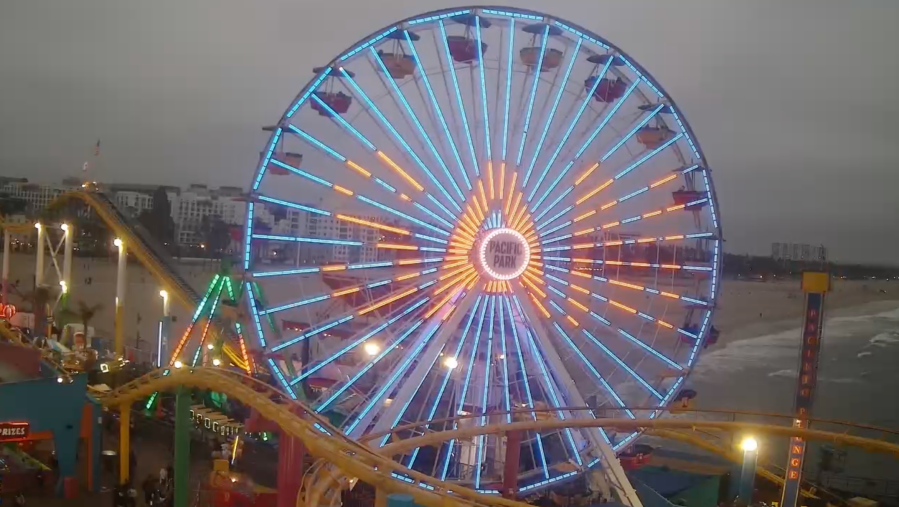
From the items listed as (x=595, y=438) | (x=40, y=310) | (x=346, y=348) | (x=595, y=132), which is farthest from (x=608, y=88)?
A: (x=40, y=310)

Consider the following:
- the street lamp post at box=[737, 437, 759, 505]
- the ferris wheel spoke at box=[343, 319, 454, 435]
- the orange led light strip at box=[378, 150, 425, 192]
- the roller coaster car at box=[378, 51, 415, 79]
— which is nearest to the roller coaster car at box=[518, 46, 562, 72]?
the roller coaster car at box=[378, 51, 415, 79]

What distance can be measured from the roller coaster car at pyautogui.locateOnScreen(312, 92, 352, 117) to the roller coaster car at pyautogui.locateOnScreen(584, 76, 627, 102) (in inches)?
147

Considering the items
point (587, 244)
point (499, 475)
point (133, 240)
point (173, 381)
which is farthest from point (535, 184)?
point (133, 240)

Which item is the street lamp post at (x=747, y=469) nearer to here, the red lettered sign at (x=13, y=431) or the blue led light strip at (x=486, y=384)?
the blue led light strip at (x=486, y=384)

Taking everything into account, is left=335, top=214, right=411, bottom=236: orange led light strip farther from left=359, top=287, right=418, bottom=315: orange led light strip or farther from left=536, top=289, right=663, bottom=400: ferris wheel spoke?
left=536, top=289, right=663, bottom=400: ferris wheel spoke

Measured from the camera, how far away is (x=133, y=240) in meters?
21.8

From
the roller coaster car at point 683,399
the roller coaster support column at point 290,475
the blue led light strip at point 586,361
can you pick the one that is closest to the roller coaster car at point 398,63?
the blue led light strip at point 586,361

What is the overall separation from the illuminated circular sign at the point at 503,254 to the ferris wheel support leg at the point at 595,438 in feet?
1.13

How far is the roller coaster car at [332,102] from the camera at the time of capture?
39.9 feet

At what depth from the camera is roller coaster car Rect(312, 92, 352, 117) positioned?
12.1 metres

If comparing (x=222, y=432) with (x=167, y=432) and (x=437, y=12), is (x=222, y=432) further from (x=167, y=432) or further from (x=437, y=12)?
(x=437, y=12)

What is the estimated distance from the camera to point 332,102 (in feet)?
40.0

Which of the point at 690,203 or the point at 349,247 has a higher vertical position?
the point at 690,203

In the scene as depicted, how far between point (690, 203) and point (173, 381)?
8191 mm
